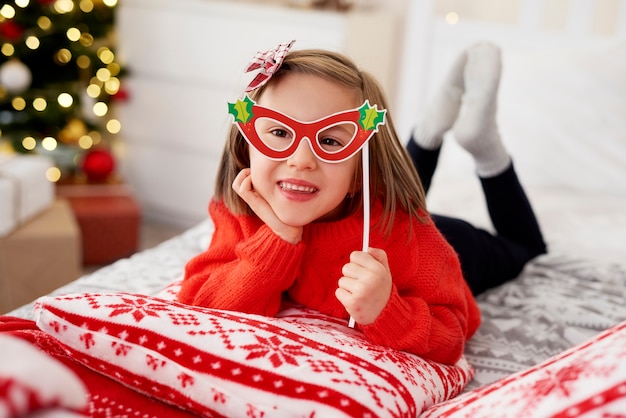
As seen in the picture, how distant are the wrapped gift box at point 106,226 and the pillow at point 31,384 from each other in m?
2.19

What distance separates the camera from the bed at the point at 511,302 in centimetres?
75

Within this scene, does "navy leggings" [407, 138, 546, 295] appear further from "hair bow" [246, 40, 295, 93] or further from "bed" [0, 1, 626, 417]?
"hair bow" [246, 40, 295, 93]

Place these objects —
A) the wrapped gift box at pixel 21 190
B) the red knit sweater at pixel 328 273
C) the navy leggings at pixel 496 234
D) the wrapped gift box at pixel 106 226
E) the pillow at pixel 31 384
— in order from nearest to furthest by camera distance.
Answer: the pillow at pixel 31 384
the red knit sweater at pixel 328 273
the navy leggings at pixel 496 234
the wrapped gift box at pixel 21 190
the wrapped gift box at pixel 106 226

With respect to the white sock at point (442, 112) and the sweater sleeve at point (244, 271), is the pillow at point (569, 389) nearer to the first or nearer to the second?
the sweater sleeve at point (244, 271)

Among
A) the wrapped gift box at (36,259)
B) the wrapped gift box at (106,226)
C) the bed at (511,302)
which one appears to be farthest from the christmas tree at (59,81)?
the bed at (511,302)

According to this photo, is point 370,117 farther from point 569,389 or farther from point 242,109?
point 569,389

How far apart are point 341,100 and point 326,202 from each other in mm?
143

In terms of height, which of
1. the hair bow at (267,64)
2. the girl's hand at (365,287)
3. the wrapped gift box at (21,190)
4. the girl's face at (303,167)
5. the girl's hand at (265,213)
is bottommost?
the wrapped gift box at (21,190)

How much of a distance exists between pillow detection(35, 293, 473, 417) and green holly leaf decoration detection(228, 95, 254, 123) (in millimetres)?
267

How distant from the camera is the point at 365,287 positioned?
917mm

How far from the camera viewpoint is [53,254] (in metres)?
2.24

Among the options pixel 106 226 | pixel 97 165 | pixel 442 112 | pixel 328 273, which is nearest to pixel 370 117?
pixel 328 273

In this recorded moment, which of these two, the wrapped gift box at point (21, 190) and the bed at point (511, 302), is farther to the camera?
the wrapped gift box at point (21, 190)

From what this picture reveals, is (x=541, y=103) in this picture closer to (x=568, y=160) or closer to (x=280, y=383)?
(x=568, y=160)
